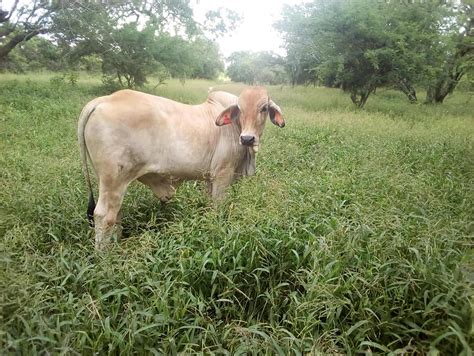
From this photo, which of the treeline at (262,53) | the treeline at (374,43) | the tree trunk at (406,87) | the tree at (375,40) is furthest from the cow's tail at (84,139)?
the tree trunk at (406,87)

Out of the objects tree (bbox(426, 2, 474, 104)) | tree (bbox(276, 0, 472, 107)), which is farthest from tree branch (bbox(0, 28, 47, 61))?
tree (bbox(426, 2, 474, 104))

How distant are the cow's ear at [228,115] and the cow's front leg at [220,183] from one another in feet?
1.45

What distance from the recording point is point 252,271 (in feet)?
8.06

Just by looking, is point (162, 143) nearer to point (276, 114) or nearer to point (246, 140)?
point (246, 140)

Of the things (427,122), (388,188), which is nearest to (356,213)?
(388,188)

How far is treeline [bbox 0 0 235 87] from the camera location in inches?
420

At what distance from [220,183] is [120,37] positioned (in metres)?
8.71

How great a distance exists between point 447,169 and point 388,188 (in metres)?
1.73

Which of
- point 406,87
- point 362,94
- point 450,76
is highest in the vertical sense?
point 450,76

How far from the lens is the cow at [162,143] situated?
124 inches

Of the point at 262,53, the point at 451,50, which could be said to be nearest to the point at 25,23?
the point at 262,53

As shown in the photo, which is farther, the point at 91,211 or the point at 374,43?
the point at 374,43

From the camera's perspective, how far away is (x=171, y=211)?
3732 mm

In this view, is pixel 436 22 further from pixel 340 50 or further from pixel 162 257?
pixel 162 257
